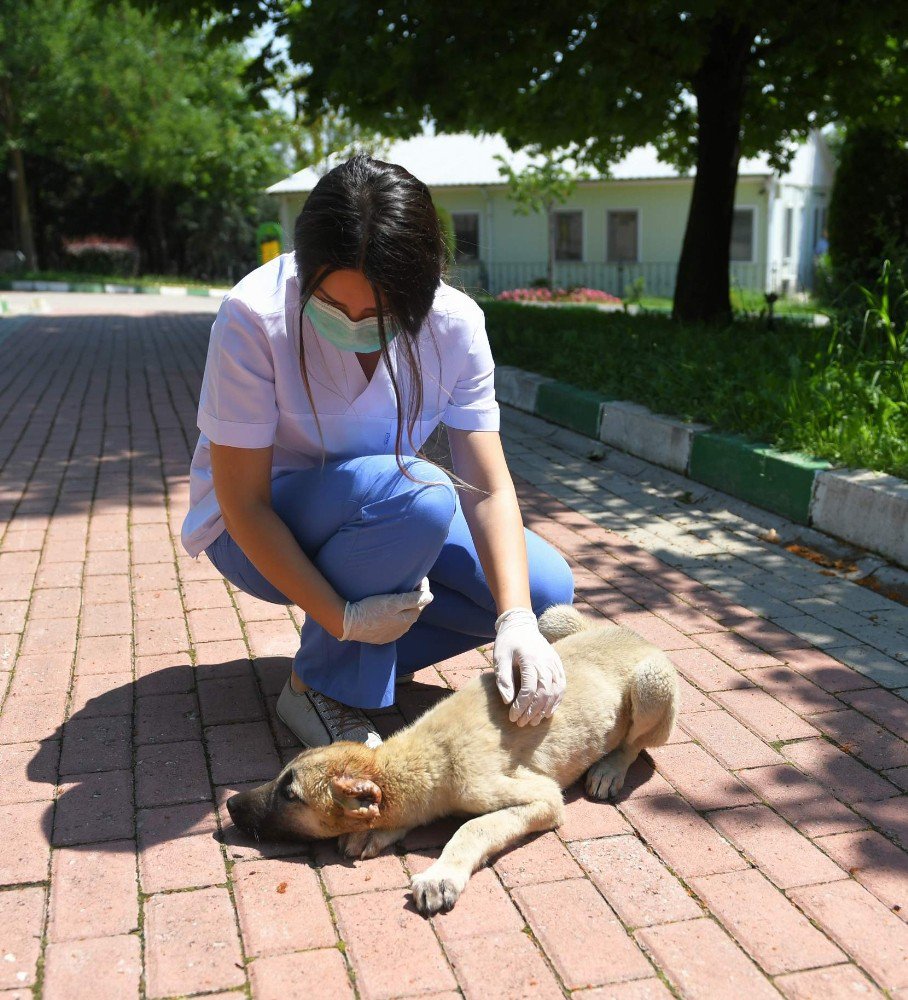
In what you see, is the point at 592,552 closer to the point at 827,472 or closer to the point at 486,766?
the point at 827,472

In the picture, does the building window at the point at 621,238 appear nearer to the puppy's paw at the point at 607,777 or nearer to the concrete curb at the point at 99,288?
the concrete curb at the point at 99,288

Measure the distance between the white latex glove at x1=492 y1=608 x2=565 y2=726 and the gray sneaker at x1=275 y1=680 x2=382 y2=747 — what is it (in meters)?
0.51

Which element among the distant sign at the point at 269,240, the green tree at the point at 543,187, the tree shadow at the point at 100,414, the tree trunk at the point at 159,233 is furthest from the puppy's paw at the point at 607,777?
the tree trunk at the point at 159,233

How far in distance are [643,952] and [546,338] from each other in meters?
8.88

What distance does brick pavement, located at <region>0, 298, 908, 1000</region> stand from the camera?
2.41 m

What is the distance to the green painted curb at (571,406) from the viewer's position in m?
8.02

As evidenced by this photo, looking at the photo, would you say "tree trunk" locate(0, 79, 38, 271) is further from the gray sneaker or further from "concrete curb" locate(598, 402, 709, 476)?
the gray sneaker

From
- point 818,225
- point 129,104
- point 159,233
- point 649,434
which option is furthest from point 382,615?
point 159,233

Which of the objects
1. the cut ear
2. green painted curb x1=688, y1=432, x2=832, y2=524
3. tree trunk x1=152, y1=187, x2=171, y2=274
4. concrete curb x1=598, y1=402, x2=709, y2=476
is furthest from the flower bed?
the cut ear

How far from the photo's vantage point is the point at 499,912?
2613 millimetres

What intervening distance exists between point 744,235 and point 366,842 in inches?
1202

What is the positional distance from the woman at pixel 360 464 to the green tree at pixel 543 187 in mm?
20567

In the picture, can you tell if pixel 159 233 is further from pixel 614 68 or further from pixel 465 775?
pixel 465 775

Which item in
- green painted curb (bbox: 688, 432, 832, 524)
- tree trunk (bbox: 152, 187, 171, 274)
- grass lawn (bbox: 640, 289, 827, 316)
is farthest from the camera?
tree trunk (bbox: 152, 187, 171, 274)
